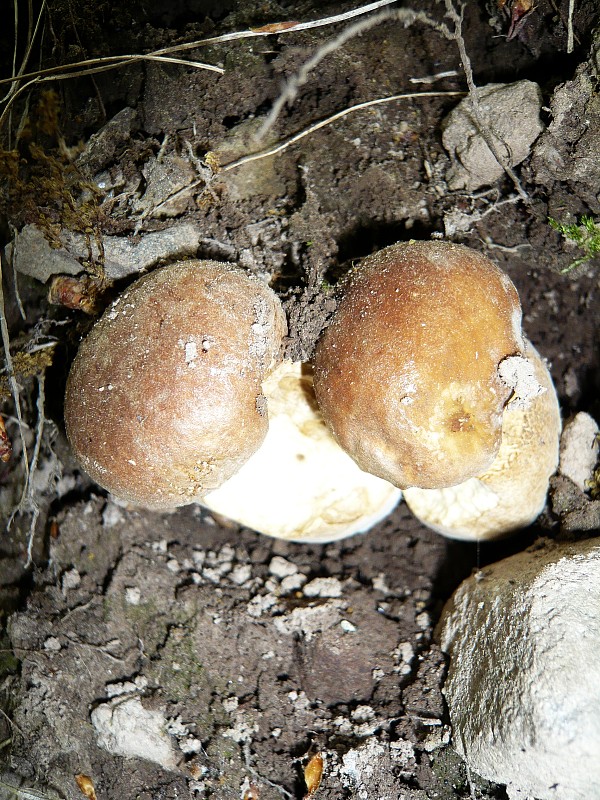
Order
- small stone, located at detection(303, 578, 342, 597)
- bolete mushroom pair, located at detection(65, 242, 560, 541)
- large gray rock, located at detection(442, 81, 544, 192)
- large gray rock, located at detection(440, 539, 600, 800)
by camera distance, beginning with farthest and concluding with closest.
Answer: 1. small stone, located at detection(303, 578, 342, 597)
2. large gray rock, located at detection(442, 81, 544, 192)
3. bolete mushroom pair, located at detection(65, 242, 560, 541)
4. large gray rock, located at detection(440, 539, 600, 800)

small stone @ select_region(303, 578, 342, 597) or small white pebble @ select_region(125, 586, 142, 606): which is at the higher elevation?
small white pebble @ select_region(125, 586, 142, 606)

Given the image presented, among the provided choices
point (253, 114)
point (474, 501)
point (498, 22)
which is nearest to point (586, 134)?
point (498, 22)

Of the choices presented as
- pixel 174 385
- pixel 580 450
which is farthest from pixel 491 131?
pixel 174 385

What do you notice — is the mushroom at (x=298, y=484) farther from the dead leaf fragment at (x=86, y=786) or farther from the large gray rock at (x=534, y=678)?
the dead leaf fragment at (x=86, y=786)

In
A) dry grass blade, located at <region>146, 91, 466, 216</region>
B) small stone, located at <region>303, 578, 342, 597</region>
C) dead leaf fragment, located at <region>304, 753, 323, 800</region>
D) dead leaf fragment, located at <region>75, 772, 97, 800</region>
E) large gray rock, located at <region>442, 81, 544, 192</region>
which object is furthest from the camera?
small stone, located at <region>303, 578, 342, 597</region>

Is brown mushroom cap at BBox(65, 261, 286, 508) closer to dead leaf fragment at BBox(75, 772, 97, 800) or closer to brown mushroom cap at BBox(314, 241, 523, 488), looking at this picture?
brown mushroom cap at BBox(314, 241, 523, 488)

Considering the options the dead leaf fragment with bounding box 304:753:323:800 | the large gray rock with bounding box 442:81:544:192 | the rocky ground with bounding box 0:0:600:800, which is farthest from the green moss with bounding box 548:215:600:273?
the dead leaf fragment with bounding box 304:753:323:800

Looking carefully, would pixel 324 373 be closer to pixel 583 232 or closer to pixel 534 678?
pixel 534 678

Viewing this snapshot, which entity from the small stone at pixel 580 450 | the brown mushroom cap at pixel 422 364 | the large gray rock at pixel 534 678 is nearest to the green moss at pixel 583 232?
the brown mushroom cap at pixel 422 364
